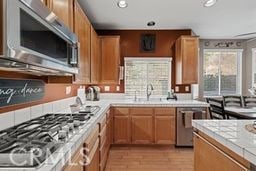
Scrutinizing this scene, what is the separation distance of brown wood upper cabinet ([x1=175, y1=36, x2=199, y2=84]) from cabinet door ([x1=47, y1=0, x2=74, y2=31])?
275 centimetres

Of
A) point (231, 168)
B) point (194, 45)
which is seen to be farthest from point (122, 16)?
point (231, 168)

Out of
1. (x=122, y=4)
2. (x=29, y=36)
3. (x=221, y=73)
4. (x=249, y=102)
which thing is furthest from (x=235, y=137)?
(x=221, y=73)

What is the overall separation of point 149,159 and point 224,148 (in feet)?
8.14

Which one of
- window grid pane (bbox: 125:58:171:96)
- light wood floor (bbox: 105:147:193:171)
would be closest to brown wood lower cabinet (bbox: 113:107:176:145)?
light wood floor (bbox: 105:147:193:171)

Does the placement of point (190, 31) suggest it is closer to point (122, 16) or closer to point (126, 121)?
point (122, 16)

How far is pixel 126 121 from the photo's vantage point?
4625 millimetres

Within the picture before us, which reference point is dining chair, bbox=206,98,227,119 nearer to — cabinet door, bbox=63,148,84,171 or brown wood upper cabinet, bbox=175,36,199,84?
brown wood upper cabinet, bbox=175,36,199,84

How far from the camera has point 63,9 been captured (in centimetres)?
234

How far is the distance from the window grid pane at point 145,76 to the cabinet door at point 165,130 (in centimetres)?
95

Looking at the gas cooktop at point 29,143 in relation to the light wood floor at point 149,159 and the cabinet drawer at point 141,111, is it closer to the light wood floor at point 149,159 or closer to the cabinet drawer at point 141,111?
the light wood floor at point 149,159

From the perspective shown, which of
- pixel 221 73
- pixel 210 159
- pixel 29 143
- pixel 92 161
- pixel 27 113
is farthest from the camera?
pixel 221 73

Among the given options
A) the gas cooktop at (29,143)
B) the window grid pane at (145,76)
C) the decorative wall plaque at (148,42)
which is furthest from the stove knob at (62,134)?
the decorative wall plaque at (148,42)

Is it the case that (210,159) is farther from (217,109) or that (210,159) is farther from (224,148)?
(217,109)

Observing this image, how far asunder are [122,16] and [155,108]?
1.79 m
